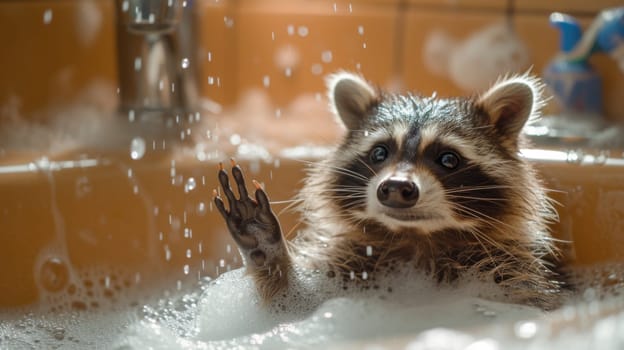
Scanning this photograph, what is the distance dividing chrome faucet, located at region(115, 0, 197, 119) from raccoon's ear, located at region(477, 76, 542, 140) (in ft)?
2.45

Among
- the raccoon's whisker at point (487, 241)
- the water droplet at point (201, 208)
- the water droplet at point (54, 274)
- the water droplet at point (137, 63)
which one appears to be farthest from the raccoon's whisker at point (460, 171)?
the water droplet at point (137, 63)

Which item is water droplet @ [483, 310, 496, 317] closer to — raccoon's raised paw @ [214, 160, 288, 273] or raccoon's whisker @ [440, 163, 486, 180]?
raccoon's whisker @ [440, 163, 486, 180]

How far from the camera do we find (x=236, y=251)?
1.49 m

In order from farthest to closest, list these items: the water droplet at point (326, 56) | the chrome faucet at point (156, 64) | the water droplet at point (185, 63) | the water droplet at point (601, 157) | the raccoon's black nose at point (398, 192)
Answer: the water droplet at point (326, 56) < the water droplet at point (185, 63) < the chrome faucet at point (156, 64) < the water droplet at point (601, 157) < the raccoon's black nose at point (398, 192)

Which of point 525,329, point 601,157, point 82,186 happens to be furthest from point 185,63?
point 525,329

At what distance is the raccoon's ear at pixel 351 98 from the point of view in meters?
1.38

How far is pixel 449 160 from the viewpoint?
1226mm

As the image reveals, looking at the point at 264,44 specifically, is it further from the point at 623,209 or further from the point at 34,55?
the point at 623,209

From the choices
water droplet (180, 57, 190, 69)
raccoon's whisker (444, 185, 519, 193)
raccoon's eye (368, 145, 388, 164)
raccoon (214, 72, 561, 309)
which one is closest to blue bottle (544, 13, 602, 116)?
raccoon (214, 72, 561, 309)

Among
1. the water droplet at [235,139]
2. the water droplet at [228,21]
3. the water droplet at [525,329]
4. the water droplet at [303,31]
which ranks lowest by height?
the water droplet at [525,329]

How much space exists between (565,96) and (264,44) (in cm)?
85

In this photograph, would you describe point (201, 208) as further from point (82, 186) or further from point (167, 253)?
point (82, 186)

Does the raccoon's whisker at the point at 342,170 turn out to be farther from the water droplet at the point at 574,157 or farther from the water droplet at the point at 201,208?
the water droplet at the point at 574,157

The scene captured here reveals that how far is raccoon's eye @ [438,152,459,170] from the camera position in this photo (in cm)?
122
